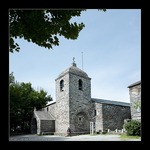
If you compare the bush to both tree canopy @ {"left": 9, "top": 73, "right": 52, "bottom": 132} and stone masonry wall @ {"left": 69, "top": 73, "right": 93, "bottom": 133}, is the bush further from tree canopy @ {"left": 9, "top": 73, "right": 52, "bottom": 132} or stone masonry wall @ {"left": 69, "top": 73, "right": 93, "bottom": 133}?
tree canopy @ {"left": 9, "top": 73, "right": 52, "bottom": 132}

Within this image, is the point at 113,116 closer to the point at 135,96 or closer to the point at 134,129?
the point at 135,96

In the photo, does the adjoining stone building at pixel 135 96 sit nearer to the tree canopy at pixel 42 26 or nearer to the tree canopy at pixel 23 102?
the tree canopy at pixel 23 102

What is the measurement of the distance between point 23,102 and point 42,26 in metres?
24.8

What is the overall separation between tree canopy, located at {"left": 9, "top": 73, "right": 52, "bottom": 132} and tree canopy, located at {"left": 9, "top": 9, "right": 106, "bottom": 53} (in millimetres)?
20458

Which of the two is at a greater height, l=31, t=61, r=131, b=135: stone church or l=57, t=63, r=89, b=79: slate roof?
l=57, t=63, r=89, b=79: slate roof

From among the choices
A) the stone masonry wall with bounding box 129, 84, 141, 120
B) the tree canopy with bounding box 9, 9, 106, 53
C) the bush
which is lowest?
the bush

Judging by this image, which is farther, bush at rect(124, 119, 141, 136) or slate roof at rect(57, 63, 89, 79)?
slate roof at rect(57, 63, 89, 79)

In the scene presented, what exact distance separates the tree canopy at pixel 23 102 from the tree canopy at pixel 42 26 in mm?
20458

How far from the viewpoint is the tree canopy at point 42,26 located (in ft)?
10.1

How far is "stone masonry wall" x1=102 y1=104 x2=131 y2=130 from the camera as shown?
75.9ft

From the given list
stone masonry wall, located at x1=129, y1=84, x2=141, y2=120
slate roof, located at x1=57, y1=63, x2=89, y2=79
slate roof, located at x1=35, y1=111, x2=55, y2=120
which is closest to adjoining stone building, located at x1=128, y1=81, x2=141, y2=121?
stone masonry wall, located at x1=129, y1=84, x2=141, y2=120

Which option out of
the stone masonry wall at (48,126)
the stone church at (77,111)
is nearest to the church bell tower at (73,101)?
the stone church at (77,111)

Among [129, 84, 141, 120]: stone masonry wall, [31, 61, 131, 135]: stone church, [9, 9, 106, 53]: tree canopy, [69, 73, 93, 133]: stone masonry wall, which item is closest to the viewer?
A: [9, 9, 106, 53]: tree canopy
